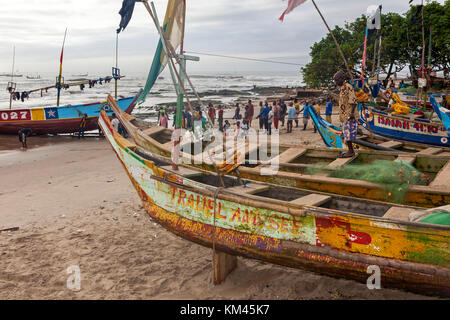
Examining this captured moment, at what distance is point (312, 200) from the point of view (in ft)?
15.1

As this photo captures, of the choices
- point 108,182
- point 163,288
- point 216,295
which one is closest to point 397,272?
point 216,295

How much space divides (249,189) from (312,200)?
2.83ft

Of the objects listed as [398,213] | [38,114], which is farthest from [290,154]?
[38,114]

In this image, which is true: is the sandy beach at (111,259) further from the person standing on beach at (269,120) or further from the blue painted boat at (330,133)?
the person standing on beach at (269,120)

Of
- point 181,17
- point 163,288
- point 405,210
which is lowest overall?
point 163,288

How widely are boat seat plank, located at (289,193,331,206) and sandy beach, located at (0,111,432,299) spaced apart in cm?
125

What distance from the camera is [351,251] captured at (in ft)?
13.0

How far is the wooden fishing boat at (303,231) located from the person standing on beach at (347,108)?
1.84 m

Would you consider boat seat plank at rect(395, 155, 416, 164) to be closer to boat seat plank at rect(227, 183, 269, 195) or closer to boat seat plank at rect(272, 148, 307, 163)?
boat seat plank at rect(272, 148, 307, 163)

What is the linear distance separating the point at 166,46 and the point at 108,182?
5.68m

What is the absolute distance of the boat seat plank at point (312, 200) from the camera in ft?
14.6

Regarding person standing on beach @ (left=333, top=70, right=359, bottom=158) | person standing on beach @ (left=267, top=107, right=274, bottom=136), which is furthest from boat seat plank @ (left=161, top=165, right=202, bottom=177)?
person standing on beach @ (left=267, top=107, right=274, bottom=136)

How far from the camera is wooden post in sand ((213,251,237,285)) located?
5.00 m
